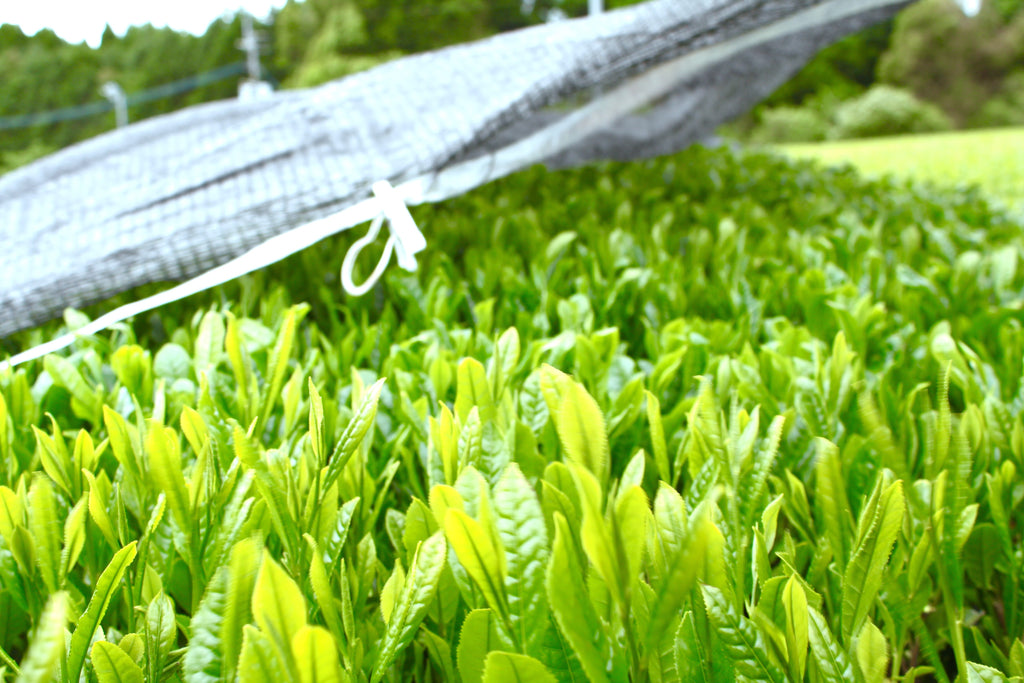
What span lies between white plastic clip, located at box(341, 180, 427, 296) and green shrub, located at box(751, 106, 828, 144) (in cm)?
2264

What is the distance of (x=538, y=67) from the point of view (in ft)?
6.53

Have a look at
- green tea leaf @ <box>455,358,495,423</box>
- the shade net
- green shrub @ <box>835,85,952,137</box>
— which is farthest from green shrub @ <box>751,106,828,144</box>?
green tea leaf @ <box>455,358,495,423</box>

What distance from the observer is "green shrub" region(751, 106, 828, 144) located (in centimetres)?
2200

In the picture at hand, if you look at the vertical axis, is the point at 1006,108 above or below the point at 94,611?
above

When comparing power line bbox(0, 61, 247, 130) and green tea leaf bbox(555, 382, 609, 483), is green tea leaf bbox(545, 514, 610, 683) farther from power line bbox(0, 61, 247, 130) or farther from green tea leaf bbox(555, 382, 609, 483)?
power line bbox(0, 61, 247, 130)

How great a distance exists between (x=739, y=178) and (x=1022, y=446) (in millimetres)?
2479

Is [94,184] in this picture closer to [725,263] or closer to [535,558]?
[725,263]

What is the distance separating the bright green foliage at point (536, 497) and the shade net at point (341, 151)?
Result: 0.61ft

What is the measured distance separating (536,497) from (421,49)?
36.4 m

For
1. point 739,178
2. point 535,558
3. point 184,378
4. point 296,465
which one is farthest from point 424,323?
point 739,178

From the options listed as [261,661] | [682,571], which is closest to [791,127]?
[682,571]

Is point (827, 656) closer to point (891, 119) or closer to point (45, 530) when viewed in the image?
point (45, 530)

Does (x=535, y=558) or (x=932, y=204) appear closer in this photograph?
(x=535, y=558)

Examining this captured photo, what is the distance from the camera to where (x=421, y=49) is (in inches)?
1337
